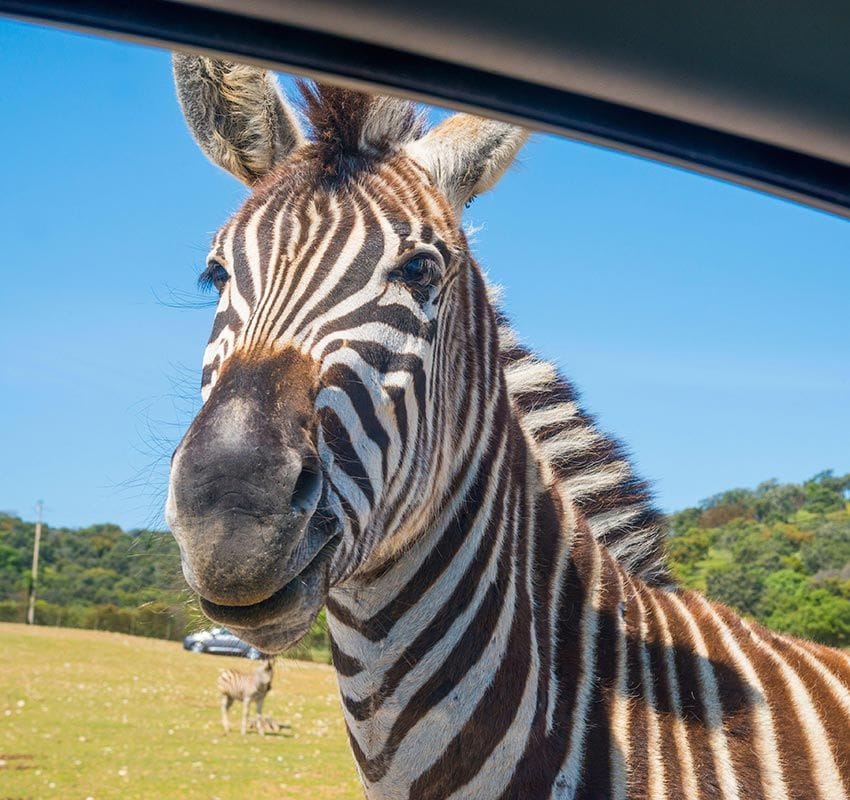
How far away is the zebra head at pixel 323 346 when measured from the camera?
124 centimetres

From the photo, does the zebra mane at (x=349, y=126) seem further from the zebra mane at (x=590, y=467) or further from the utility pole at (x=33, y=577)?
the utility pole at (x=33, y=577)

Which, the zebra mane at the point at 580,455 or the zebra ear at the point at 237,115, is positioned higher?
the zebra ear at the point at 237,115

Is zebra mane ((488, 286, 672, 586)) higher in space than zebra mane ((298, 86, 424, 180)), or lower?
lower

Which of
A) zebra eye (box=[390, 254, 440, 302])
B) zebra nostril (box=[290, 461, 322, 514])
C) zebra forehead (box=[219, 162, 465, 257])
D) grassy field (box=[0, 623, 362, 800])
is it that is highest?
zebra forehead (box=[219, 162, 465, 257])

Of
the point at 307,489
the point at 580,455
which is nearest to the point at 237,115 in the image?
the point at 307,489

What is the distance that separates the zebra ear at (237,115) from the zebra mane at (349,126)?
9 centimetres

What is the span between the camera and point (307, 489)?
131 cm

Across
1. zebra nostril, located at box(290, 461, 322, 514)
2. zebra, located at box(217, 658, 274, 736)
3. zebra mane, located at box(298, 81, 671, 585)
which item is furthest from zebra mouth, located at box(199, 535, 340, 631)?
zebra, located at box(217, 658, 274, 736)

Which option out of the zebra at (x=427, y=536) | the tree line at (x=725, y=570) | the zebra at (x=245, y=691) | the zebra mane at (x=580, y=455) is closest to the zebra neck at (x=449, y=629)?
the zebra at (x=427, y=536)

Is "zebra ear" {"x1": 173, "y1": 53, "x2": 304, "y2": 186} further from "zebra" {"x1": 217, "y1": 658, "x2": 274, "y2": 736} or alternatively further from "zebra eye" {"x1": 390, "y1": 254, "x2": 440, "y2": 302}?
"zebra" {"x1": 217, "y1": 658, "x2": 274, "y2": 736}

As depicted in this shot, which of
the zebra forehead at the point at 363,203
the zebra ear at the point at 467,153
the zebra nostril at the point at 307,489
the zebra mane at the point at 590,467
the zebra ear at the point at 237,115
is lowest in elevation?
the zebra nostril at the point at 307,489

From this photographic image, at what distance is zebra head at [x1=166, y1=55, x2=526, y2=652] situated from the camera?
4.07ft

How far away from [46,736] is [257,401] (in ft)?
10.3

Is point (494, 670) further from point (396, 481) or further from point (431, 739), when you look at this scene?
point (396, 481)
